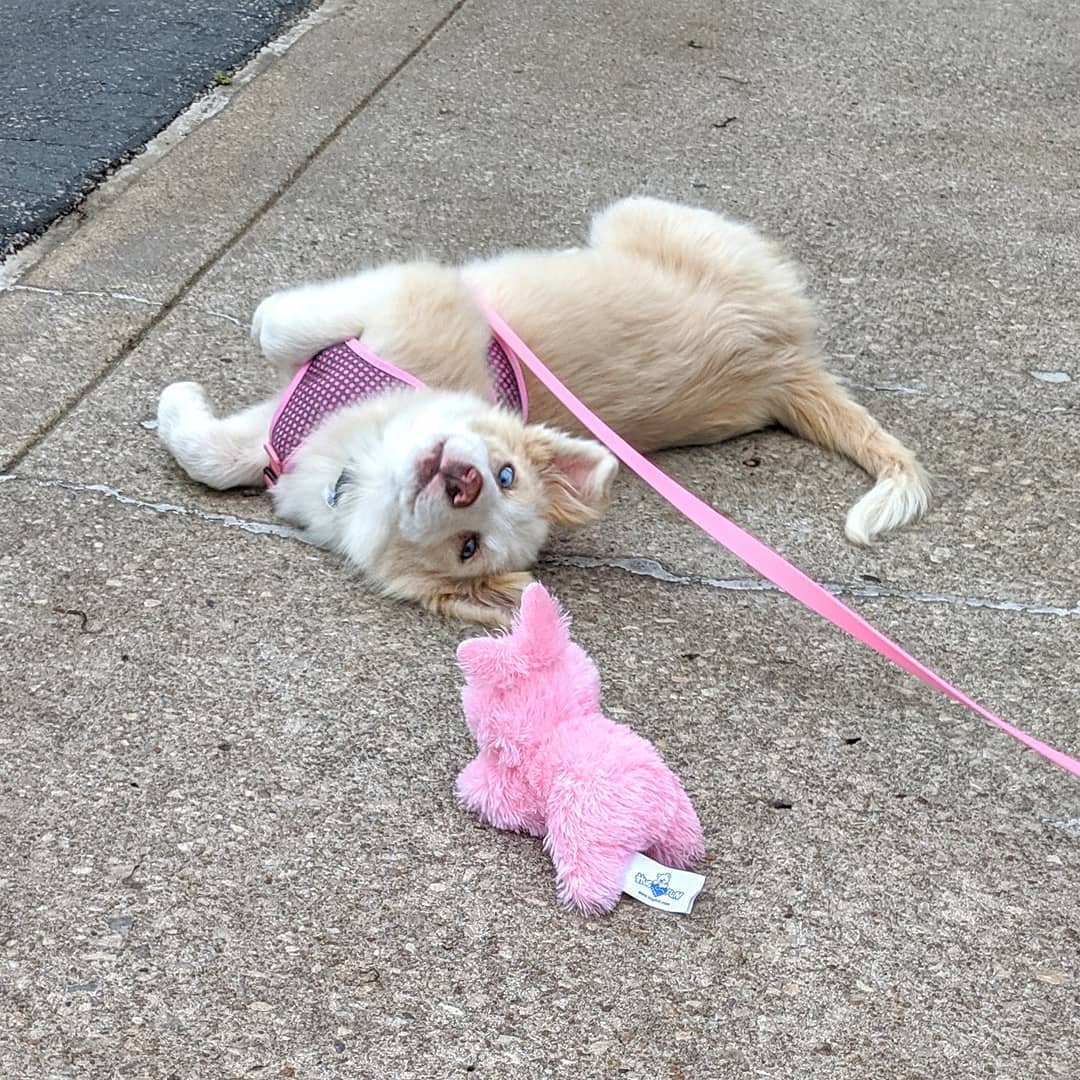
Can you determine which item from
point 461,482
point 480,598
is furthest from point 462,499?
point 480,598

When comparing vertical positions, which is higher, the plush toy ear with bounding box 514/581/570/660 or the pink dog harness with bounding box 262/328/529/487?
the plush toy ear with bounding box 514/581/570/660

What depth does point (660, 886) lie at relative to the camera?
2404mm

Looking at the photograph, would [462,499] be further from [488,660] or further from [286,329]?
[286,329]

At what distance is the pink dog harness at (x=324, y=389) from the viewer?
11.2 ft

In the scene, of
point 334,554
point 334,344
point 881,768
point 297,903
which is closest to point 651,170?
point 334,344

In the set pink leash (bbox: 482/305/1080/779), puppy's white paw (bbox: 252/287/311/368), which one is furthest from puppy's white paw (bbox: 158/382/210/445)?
pink leash (bbox: 482/305/1080/779)

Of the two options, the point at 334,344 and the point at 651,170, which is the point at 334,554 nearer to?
the point at 334,344

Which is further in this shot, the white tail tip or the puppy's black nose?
the white tail tip

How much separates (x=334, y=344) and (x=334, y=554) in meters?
0.58

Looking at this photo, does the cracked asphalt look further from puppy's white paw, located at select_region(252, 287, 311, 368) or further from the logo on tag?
the logo on tag

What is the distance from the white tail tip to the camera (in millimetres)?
3477

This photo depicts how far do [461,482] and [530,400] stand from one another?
2.35ft

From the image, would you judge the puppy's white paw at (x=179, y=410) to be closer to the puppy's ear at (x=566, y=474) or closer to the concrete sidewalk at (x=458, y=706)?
the concrete sidewalk at (x=458, y=706)

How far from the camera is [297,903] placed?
2328 millimetres
